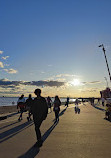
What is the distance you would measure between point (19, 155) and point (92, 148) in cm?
226

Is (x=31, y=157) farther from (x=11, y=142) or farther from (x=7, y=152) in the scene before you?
(x=11, y=142)

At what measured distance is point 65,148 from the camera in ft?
20.2

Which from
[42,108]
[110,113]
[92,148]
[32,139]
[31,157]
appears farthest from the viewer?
[110,113]

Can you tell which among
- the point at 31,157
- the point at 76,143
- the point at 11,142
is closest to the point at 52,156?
→ the point at 31,157

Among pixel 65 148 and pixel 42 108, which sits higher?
pixel 42 108

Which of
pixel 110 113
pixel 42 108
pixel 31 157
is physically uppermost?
pixel 110 113

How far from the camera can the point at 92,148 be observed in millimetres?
6137

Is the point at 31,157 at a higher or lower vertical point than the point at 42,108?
lower

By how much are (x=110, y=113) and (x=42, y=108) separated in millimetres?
8763

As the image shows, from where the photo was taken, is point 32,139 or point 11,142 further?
point 32,139

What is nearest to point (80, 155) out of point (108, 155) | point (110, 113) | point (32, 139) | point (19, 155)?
point (108, 155)

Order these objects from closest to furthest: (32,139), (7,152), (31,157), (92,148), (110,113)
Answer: (31,157) → (7,152) → (92,148) → (32,139) → (110,113)

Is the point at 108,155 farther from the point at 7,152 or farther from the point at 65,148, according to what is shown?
the point at 7,152

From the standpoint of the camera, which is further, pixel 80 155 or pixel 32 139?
pixel 32 139
